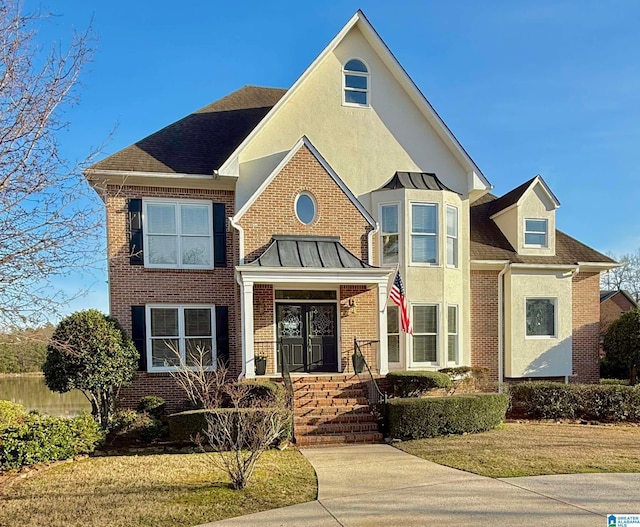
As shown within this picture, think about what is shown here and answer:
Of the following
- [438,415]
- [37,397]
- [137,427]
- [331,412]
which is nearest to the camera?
[438,415]

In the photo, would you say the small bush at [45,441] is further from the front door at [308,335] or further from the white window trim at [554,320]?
the white window trim at [554,320]

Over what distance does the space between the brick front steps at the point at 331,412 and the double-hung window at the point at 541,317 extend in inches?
296

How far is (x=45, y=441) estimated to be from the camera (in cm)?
873

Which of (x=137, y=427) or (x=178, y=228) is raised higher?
(x=178, y=228)

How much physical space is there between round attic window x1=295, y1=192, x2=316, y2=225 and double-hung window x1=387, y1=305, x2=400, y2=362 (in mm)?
3755

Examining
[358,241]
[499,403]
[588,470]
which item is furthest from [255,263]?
[588,470]

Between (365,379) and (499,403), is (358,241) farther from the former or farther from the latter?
(499,403)

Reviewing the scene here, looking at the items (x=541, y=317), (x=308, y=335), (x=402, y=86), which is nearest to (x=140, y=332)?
(x=308, y=335)

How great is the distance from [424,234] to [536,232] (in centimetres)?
497

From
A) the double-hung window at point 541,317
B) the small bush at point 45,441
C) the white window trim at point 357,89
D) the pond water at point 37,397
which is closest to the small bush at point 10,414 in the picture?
the small bush at point 45,441

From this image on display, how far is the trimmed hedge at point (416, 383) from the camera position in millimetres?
11656

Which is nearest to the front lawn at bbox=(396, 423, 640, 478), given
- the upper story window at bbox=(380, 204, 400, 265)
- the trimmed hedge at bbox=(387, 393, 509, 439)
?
the trimmed hedge at bbox=(387, 393, 509, 439)

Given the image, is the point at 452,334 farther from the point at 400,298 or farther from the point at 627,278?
the point at 627,278

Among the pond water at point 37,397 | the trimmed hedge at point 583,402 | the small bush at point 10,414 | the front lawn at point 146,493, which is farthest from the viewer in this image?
the pond water at point 37,397
